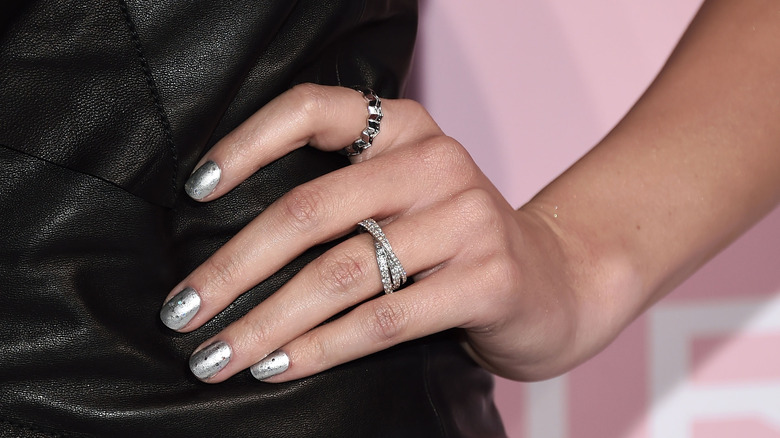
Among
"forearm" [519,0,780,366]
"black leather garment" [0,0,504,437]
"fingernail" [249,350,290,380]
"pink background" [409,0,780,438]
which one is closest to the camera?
"black leather garment" [0,0,504,437]

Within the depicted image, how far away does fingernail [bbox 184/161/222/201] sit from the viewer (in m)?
0.63

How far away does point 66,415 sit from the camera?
57cm

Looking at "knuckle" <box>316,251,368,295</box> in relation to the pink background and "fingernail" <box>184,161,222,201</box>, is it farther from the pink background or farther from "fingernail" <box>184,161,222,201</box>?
the pink background

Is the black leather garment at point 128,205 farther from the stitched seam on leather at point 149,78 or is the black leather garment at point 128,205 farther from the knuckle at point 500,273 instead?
the knuckle at point 500,273

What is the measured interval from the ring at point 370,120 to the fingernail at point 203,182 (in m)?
0.13

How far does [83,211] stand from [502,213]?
13.3 inches

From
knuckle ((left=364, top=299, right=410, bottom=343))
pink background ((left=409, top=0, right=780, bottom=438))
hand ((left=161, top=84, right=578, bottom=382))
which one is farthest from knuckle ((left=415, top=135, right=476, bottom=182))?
pink background ((left=409, top=0, right=780, bottom=438))

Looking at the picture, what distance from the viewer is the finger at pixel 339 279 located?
2.12 ft

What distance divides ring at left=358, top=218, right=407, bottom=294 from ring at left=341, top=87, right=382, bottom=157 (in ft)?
0.22

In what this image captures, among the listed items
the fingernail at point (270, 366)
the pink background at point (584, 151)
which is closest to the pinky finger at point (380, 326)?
the fingernail at point (270, 366)

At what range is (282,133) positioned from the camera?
25.3 inches

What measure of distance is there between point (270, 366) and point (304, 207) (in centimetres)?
13

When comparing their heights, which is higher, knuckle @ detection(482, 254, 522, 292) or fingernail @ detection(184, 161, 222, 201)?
fingernail @ detection(184, 161, 222, 201)

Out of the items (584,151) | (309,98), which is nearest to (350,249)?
(309,98)
